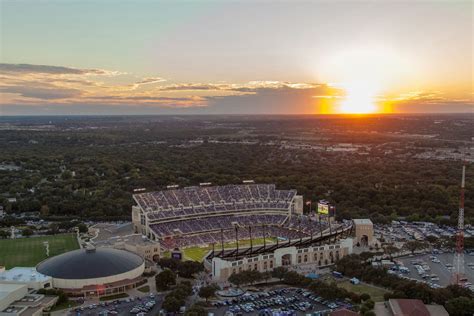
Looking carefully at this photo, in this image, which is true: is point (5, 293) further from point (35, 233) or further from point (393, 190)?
point (393, 190)

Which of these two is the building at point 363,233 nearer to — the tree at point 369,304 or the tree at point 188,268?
the tree at point 369,304

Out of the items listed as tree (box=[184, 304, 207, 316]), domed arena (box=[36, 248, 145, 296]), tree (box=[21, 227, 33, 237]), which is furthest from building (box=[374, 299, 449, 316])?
tree (box=[21, 227, 33, 237])

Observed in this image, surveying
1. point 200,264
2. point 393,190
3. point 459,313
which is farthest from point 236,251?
point 393,190

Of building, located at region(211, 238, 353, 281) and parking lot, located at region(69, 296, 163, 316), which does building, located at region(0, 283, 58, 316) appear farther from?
building, located at region(211, 238, 353, 281)

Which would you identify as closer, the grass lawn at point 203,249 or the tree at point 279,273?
the tree at point 279,273

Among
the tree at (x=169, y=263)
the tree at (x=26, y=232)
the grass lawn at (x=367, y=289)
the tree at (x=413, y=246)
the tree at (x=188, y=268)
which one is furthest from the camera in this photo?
the tree at (x=26, y=232)

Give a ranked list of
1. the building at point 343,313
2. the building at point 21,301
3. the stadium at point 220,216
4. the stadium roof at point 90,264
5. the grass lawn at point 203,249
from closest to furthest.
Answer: the building at point 343,313 < the building at point 21,301 < the stadium roof at point 90,264 < the grass lawn at point 203,249 < the stadium at point 220,216

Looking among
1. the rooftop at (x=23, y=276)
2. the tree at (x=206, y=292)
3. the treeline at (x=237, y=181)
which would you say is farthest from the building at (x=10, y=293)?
the treeline at (x=237, y=181)
